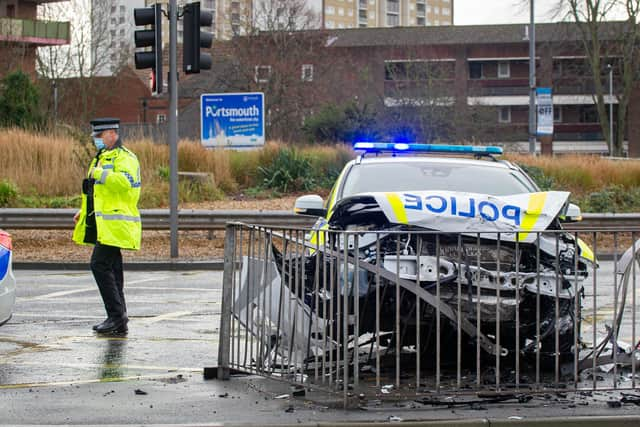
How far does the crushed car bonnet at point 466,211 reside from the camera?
709 cm

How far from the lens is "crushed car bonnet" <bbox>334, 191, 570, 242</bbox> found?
279 inches

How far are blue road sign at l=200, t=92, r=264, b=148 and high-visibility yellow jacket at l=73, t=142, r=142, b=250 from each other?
16850 millimetres

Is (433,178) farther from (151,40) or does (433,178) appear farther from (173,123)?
(173,123)

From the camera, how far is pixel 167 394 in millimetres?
7125

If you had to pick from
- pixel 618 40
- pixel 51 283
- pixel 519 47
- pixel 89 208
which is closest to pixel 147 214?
pixel 51 283

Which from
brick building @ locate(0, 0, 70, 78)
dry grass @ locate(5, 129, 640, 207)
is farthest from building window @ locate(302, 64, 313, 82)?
dry grass @ locate(5, 129, 640, 207)

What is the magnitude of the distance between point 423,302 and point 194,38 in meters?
10.6

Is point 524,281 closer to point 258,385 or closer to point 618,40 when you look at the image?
point 258,385

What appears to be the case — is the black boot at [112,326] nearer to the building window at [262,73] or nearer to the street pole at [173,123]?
the street pole at [173,123]

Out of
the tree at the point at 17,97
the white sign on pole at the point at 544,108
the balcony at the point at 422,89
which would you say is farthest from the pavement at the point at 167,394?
the balcony at the point at 422,89

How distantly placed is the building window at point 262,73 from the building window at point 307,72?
102 inches

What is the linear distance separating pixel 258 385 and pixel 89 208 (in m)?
3.46

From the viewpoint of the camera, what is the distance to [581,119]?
280 ft

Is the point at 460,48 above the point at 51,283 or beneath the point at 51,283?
above
